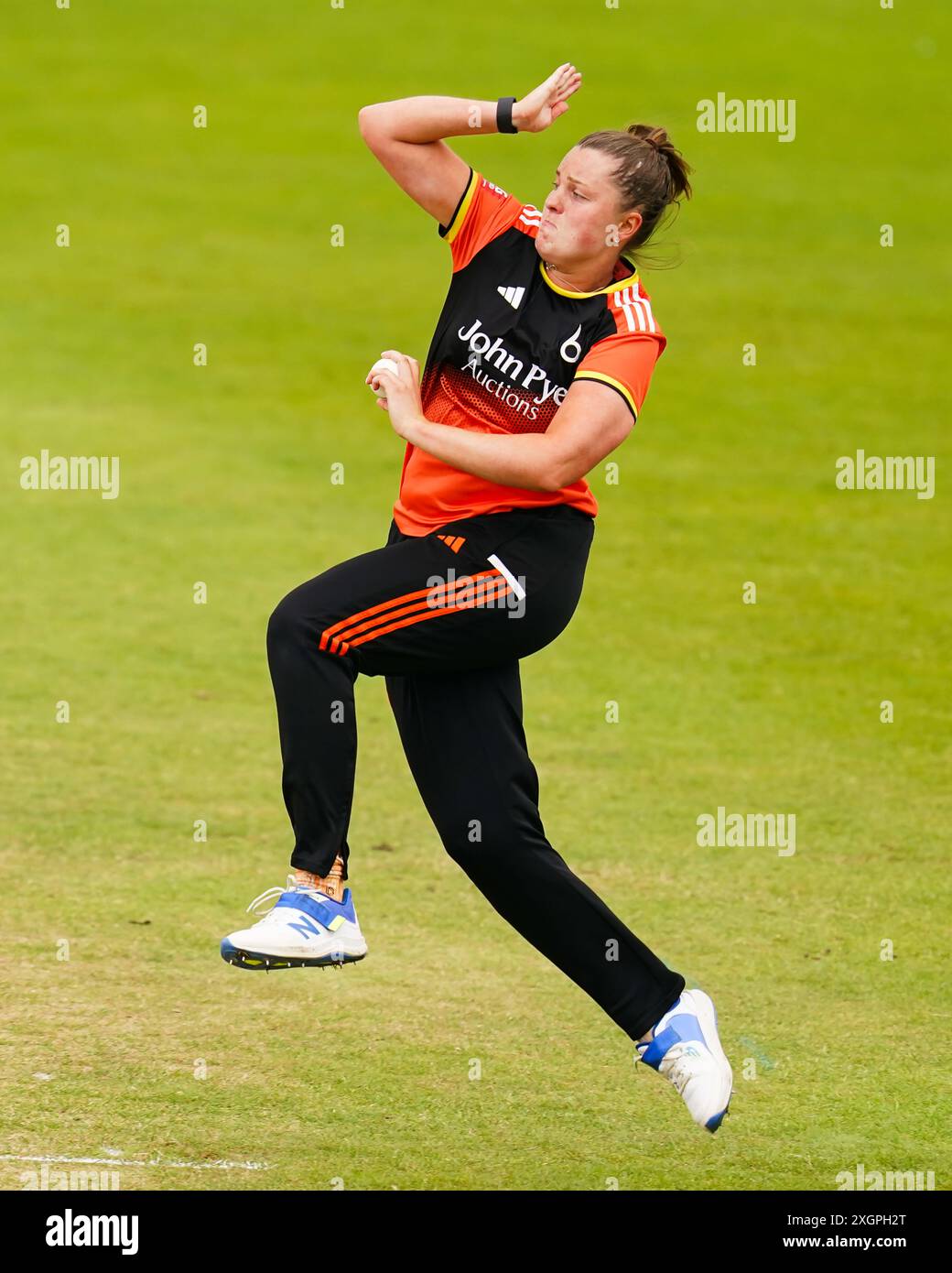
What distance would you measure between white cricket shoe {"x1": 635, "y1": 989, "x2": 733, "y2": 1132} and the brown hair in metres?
1.96

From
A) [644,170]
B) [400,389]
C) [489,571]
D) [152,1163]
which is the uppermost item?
[644,170]

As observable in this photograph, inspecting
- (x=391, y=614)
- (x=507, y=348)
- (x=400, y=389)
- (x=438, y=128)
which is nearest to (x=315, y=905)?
(x=391, y=614)

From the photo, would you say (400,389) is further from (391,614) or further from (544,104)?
(544,104)

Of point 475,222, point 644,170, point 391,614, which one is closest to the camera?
point 391,614

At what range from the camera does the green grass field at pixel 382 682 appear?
543cm

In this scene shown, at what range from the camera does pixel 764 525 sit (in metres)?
13.0

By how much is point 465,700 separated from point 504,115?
1.47 metres

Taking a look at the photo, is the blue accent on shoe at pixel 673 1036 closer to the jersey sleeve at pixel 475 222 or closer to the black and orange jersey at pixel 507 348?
the black and orange jersey at pixel 507 348

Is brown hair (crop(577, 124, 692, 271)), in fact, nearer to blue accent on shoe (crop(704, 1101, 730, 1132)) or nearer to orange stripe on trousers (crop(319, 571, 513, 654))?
orange stripe on trousers (crop(319, 571, 513, 654))

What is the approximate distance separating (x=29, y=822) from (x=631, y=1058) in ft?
9.77

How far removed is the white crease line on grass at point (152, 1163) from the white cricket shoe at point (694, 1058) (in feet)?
3.48

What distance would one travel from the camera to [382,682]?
32.6 feet

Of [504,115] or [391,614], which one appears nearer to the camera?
[391,614]

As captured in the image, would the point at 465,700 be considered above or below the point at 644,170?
below
